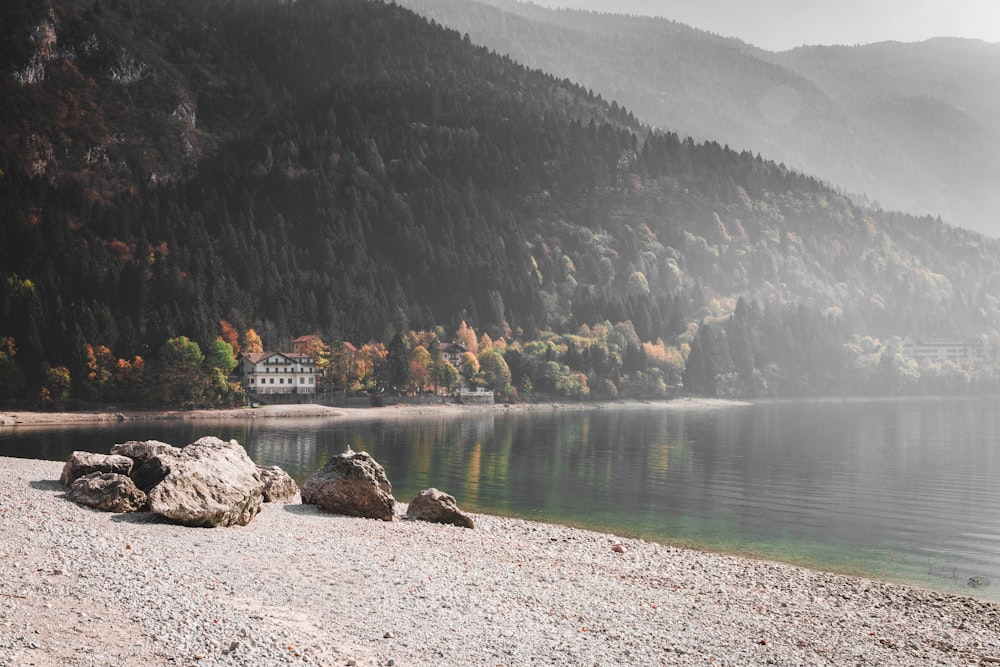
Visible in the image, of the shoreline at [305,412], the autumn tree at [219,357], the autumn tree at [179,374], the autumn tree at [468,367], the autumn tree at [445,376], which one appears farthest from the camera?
the autumn tree at [468,367]

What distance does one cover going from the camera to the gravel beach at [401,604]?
1620cm

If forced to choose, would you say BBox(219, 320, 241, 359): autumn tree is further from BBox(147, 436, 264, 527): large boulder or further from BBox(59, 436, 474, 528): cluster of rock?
BBox(147, 436, 264, 527): large boulder

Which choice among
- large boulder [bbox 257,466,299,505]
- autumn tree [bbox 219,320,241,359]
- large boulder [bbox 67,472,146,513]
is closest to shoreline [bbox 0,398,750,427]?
autumn tree [bbox 219,320,241,359]

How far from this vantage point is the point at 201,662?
14727mm

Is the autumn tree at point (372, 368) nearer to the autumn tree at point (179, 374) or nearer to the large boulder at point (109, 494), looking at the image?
the autumn tree at point (179, 374)

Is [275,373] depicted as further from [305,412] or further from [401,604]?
[401,604]

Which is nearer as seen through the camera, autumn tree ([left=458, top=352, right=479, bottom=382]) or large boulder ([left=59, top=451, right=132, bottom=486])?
large boulder ([left=59, top=451, right=132, bottom=486])

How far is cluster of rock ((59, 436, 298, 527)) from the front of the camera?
2714 centimetres

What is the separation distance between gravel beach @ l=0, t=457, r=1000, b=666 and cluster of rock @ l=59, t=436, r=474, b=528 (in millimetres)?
818

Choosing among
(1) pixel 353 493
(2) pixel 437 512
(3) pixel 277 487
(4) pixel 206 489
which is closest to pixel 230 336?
(3) pixel 277 487

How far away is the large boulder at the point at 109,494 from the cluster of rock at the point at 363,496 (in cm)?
834

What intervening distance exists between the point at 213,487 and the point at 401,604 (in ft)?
35.7

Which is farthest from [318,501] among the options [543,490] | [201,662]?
[543,490]

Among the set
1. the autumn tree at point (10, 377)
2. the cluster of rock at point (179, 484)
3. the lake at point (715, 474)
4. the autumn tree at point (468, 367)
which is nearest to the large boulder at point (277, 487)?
the cluster of rock at point (179, 484)
